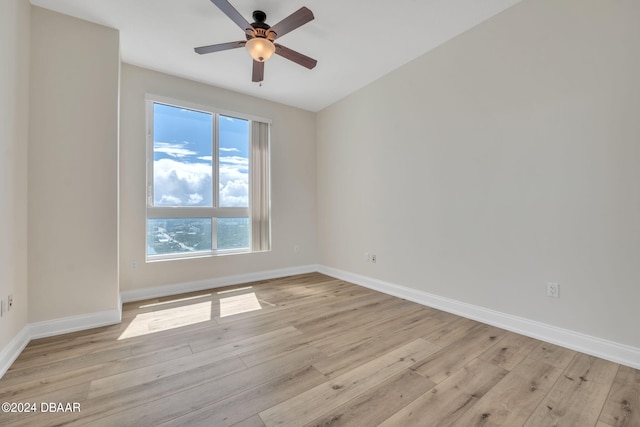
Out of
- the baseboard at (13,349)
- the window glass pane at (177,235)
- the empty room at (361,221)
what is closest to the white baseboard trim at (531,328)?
the empty room at (361,221)

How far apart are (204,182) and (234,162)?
0.55 meters

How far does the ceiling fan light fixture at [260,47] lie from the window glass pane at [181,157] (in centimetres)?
174

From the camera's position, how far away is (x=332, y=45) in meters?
2.89

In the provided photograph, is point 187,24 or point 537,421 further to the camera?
point 187,24

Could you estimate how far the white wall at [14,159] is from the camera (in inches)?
72.2

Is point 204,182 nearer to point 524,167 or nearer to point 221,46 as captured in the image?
point 221,46

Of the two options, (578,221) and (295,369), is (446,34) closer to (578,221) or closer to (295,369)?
(578,221)

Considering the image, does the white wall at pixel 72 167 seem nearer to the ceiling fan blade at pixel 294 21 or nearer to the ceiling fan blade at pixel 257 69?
the ceiling fan blade at pixel 257 69

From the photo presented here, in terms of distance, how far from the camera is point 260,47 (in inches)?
93.0

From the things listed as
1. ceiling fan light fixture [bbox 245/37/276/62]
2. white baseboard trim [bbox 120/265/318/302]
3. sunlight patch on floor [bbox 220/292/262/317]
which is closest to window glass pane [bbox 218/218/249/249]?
white baseboard trim [bbox 120/265/318/302]

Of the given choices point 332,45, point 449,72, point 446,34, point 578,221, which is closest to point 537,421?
point 578,221

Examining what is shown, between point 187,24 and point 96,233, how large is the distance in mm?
2155

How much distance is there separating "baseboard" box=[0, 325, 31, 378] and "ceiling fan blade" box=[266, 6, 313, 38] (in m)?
3.04

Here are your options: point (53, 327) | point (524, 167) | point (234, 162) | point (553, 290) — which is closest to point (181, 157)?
point (234, 162)
